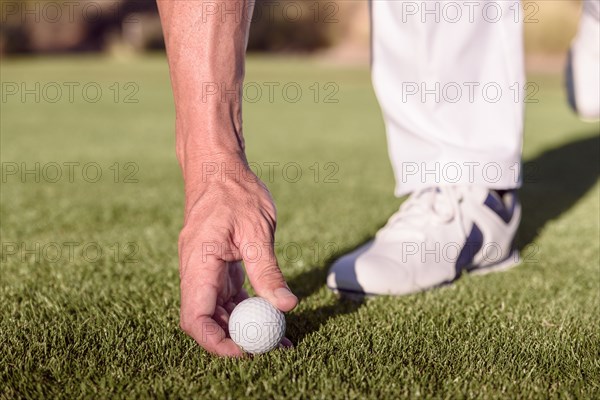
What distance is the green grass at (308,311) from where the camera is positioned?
4.27ft

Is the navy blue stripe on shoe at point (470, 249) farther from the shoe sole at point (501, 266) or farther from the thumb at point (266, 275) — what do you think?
the thumb at point (266, 275)

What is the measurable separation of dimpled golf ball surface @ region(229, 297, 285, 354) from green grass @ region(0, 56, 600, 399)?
0.04 m

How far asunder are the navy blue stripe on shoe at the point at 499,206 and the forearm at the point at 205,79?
104cm

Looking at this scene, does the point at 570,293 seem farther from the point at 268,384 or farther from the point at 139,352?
the point at 139,352

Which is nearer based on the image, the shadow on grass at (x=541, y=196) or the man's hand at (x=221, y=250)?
the man's hand at (x=221, y=250)

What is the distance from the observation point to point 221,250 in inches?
54.1

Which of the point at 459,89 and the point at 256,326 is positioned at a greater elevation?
the point at 459,89

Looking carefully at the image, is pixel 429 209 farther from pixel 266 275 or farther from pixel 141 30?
pixel 141 30

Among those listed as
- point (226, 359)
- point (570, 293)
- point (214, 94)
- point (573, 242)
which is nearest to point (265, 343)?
point (226, 359)

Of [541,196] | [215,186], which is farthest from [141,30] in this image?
[215,186]

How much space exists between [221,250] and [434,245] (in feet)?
3.09

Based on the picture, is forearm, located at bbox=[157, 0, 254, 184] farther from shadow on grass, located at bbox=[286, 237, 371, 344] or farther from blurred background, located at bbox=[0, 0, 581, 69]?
blurred background, located at bbox=[0, 0, 581, 69]

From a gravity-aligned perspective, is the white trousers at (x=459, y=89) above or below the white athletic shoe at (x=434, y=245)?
above

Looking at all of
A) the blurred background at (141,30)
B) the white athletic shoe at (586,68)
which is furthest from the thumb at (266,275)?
the blurred background at (141,30)
